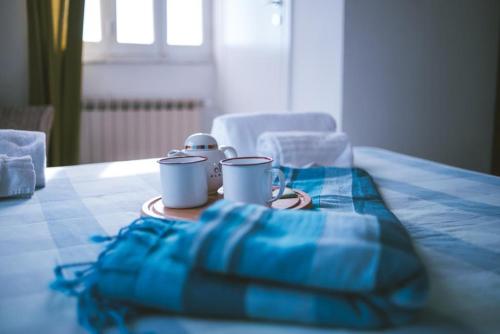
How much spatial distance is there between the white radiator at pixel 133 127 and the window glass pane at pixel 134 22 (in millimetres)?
422

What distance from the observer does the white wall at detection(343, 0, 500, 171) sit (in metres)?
2.38

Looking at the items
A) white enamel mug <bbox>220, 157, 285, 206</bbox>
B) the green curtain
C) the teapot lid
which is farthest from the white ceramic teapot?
the green curtain

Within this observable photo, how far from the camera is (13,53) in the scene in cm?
288

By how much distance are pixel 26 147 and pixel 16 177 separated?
13 cm

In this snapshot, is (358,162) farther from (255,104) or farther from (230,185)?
(255,104)

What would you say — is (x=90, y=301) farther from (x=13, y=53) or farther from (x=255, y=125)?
(x=13, y=53)

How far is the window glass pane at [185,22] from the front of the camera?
10.8 feet

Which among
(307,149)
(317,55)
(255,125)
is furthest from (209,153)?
(317,55)

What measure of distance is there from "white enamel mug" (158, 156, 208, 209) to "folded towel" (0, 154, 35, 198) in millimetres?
435

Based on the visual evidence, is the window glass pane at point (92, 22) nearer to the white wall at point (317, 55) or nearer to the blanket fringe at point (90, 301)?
the white wall at point (317, 55)

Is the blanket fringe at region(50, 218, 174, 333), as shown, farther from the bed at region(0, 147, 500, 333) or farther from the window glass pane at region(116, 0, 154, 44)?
the window glass pane at region(116, 0, 154, 44)

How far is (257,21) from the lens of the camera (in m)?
2.91

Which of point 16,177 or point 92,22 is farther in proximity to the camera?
point 92,22

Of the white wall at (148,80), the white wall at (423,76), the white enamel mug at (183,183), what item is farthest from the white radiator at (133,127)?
the white enamel mug at (183,183)
